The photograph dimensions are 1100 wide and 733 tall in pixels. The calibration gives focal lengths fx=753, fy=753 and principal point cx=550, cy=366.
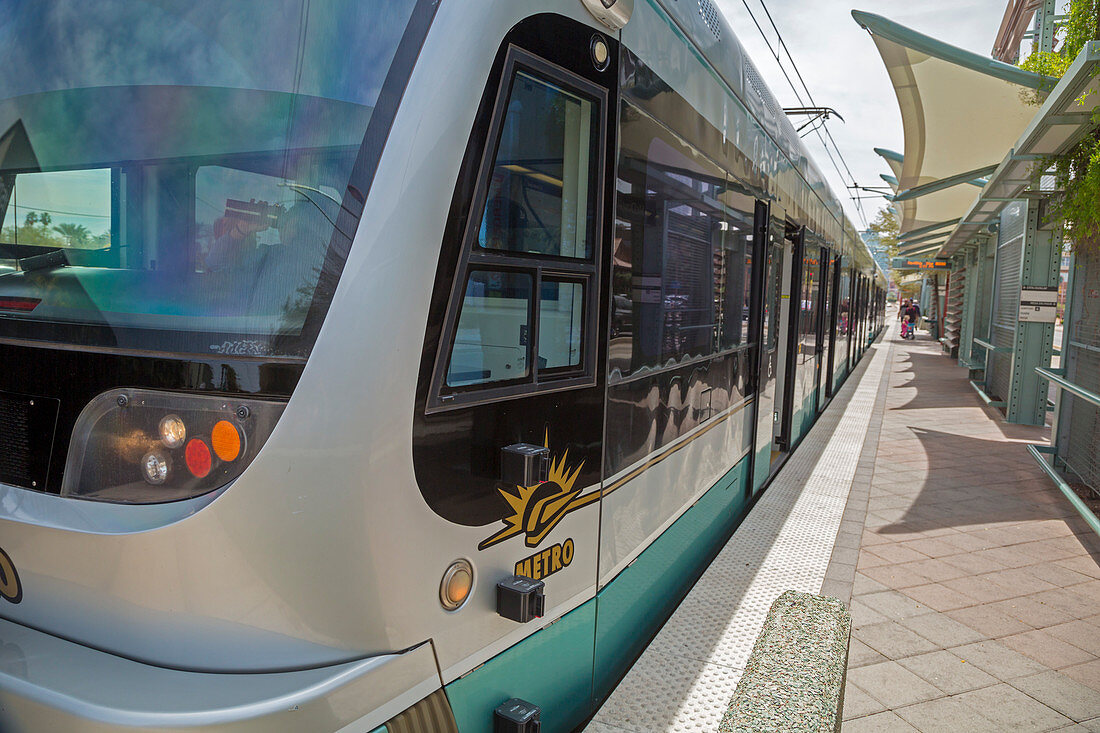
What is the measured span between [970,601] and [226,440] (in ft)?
14.7

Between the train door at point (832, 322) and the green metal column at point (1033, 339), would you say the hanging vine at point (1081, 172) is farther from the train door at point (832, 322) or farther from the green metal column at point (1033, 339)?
the train door at point (832, 322)

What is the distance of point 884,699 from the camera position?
3418 millimetres

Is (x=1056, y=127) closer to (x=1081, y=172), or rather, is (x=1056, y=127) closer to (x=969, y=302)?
(x=1081, y=172)

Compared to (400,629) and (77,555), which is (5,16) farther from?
(400,629)

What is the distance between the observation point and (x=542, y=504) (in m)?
2.29

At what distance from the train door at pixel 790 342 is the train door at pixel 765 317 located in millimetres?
742

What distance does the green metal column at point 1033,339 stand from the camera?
9289mm

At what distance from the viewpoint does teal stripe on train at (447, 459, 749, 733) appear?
7.02 ft

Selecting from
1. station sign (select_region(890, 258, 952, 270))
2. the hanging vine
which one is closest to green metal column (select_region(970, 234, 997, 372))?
station sign (select_region(890, 258, 952, 270))

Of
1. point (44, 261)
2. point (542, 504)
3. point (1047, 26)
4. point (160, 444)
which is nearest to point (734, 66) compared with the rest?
point (542, 504)

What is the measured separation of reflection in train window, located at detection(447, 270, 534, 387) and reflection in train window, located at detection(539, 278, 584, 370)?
10 cm

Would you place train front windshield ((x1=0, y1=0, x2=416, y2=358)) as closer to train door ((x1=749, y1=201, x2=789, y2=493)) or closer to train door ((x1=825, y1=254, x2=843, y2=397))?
train door ((x1=749, y1=201, x2=789, y2=493))

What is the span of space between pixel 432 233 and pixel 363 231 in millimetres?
167

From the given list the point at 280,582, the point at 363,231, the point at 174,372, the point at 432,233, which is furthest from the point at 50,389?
the point at 432,233
